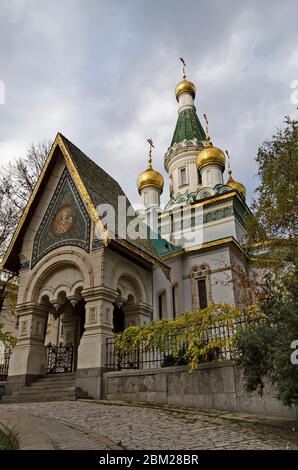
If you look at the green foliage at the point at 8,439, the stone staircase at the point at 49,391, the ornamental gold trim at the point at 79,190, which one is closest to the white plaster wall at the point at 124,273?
the ornamental gold trim at the point at 79,190

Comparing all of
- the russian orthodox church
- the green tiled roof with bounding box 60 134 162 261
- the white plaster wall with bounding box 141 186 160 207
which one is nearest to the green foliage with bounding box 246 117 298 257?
the russian orthodox church

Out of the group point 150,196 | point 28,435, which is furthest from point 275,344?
point 150,196

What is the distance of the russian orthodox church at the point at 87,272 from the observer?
12.3 meters

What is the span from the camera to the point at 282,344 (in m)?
6.21

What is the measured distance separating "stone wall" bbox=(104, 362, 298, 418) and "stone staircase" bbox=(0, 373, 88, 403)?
37.7 inches

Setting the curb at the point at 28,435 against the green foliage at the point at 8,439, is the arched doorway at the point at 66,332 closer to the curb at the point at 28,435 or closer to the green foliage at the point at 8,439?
the curb at the point at 28,435

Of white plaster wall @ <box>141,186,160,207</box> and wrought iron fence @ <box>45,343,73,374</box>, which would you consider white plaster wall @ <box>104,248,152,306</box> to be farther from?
white plaster wall @ <box>141,186,160,207</box>

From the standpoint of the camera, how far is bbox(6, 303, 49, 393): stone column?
12.7 metres

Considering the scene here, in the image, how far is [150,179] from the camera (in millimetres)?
26891

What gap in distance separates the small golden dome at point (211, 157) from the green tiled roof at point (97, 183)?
9.13m

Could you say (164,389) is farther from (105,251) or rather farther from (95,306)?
(105,251)
